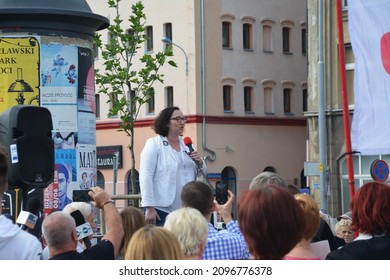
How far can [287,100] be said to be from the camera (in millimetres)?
61250

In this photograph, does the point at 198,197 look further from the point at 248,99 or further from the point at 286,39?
the point at 286,39

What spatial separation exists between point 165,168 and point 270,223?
18.6 feet

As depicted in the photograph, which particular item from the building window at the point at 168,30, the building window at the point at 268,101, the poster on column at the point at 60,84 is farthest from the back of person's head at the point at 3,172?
the building window at the point at 268,101

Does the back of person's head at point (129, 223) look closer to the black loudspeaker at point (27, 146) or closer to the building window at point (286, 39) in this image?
the black loudspeaker at point (27, 146)

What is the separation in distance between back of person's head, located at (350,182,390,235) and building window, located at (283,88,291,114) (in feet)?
174

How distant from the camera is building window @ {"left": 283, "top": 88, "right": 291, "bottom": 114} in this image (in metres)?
60.9

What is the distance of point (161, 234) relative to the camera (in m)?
6.46

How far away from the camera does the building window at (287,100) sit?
60.9m

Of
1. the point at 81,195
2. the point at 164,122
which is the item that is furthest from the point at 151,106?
the point at 81,195

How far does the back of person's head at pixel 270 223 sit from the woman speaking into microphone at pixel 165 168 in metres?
5.29
